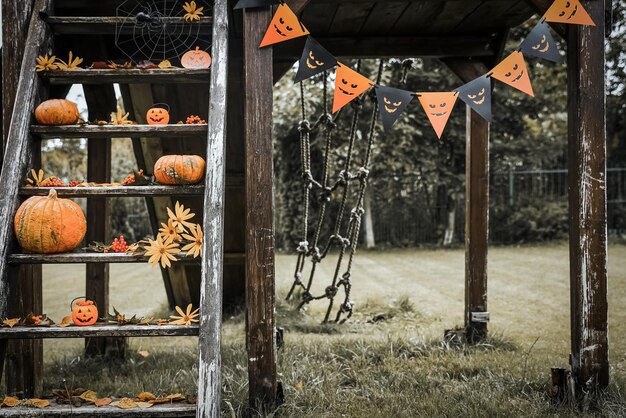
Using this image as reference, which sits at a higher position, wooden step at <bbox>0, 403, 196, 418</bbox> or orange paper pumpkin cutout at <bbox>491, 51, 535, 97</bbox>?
orange paper pumpkin cutout at <bbox>491, 51, 535, 97</bbox>

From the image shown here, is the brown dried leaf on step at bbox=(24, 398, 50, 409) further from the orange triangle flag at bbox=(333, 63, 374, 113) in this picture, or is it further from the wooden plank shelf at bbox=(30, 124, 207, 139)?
the orange triangle flag at bbox=(333, 63, 374, 113)

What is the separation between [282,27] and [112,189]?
120 centimetres

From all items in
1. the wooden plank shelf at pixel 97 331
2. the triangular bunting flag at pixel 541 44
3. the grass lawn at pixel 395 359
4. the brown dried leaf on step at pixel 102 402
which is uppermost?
the triangular bunting flag at pixel 541 44

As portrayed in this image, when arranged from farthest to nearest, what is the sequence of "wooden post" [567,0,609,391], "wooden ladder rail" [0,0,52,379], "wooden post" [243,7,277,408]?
1. "wooden post" [567,0,609,391]
2. "wooden post" [243,7,277,408]
3. "wooden ladder rail" [0,0,52,379]

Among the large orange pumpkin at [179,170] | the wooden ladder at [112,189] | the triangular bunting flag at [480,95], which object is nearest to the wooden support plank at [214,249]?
the wooden ladder at [112,189]

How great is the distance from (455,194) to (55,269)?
8.68 meters

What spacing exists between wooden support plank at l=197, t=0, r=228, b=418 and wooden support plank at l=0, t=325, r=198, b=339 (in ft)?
0.31

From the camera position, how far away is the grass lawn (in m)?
3.05

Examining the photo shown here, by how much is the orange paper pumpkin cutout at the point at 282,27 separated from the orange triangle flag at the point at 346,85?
0.40m

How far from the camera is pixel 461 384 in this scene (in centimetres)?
339

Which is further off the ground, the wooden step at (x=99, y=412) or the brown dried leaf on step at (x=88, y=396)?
the wooden step at (x=99, y=412)

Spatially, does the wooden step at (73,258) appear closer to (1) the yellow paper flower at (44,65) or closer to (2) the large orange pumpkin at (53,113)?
(2) the large orange pumpkin at (53,113)

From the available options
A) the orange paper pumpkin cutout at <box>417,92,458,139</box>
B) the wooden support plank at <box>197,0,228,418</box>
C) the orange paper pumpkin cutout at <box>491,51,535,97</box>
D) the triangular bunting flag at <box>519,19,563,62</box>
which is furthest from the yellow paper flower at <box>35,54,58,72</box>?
the triangular bunting flag at <box>519,19,563,62</box>

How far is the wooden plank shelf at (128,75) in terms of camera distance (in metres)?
2.76
